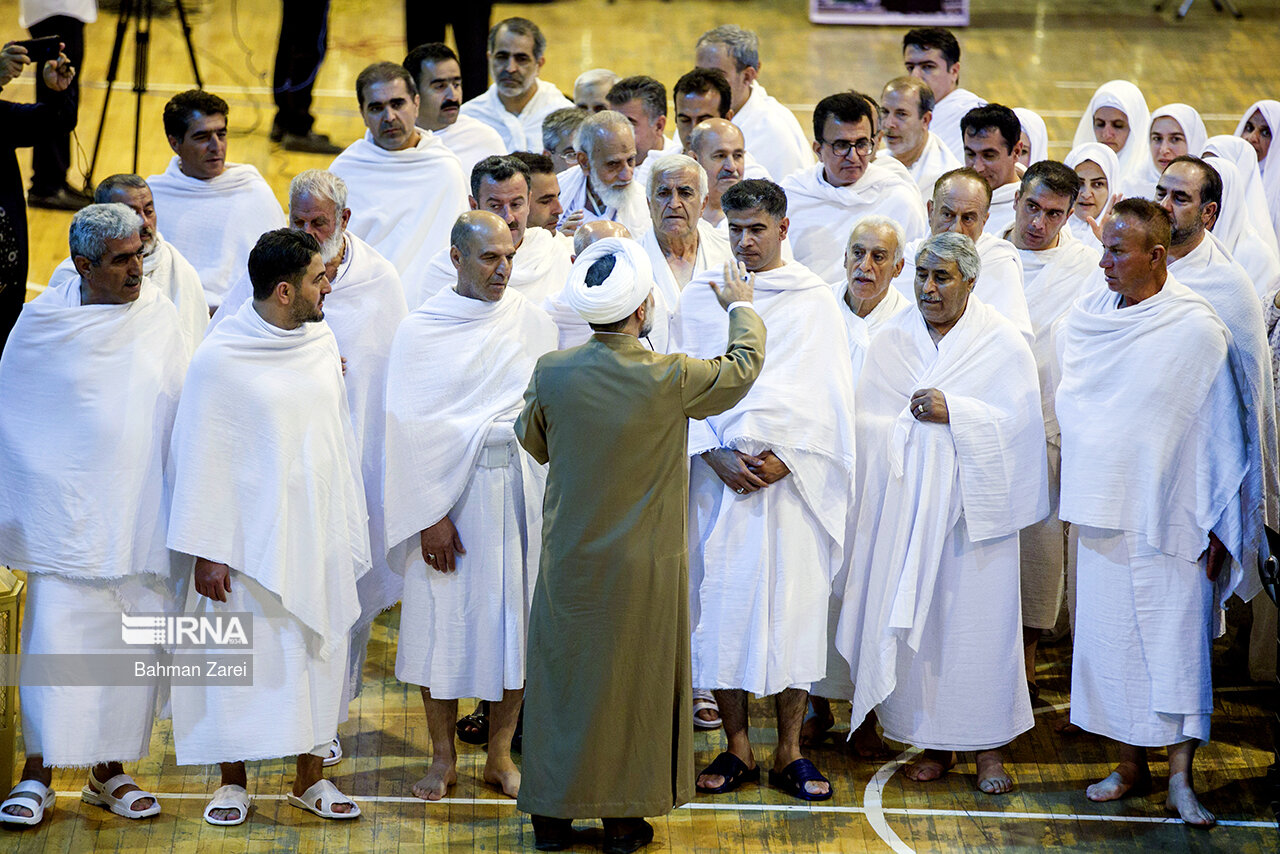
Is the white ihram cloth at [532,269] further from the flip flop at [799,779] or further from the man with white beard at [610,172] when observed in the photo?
the flip flop at [799,779]

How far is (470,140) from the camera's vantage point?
305 inches

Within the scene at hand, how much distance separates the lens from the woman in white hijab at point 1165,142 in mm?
8016

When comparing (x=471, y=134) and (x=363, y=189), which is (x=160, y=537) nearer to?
(x=363, y=189)

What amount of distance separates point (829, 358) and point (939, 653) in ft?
3.42

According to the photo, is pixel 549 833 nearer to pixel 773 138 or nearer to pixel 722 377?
pixel 722 377

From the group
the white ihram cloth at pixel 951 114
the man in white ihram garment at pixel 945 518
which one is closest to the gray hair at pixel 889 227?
the man in white ihram garment at pixel 945 518

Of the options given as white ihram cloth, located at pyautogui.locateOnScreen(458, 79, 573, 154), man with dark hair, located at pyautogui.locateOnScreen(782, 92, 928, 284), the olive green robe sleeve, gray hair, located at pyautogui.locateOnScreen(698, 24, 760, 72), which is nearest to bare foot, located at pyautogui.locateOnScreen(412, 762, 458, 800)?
the olive green robe sleeve

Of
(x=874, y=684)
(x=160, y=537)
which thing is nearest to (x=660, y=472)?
(x=874, y=684)

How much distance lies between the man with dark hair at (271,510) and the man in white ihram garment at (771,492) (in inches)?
45.5

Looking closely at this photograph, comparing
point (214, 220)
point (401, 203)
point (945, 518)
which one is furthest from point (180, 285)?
point (945, 518)

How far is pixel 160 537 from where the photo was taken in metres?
5.05

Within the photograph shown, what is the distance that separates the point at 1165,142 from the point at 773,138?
1.90m

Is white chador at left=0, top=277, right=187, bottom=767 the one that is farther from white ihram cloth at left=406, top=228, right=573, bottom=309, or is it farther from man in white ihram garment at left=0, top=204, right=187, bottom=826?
white ihram cloth at left=406, top=228, right=573, bottom=309

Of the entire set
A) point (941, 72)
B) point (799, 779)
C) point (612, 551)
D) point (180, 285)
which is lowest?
point (799, 779)
